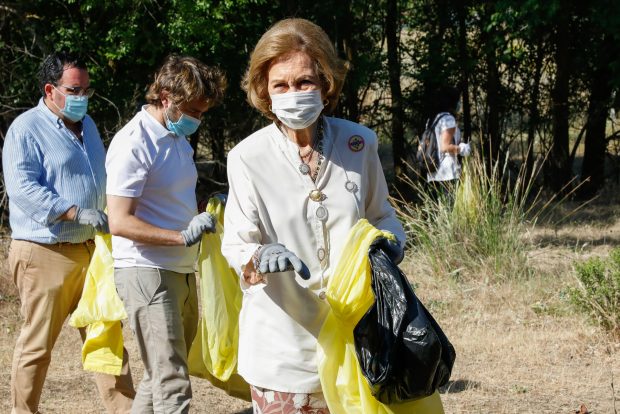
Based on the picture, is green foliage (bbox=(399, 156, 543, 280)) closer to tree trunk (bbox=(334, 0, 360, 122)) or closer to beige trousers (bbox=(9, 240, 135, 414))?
beige trousers (bbox=(9, 240, 135, 414))

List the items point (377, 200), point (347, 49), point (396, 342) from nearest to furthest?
1. point (396, 342)
2. point (377, 200)
3. point (347, 49)

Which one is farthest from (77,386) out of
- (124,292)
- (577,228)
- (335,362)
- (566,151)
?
(566,151)

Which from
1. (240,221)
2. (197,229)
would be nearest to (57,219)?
(197,229)

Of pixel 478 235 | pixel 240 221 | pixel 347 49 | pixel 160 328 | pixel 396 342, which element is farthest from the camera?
pixel 347 49

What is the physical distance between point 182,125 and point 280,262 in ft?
5.80

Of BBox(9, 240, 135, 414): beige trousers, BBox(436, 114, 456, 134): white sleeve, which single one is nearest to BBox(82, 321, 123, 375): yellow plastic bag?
BBox(9, 240, 135, 414): beige trousers

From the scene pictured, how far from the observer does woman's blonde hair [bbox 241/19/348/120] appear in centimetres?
284

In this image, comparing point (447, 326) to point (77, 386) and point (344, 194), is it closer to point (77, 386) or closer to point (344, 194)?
point (77, 386)

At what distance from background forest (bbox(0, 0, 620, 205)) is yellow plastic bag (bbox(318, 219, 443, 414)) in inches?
326

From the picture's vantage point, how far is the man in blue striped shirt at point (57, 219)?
15.2 feet

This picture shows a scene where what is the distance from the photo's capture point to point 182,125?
419 centimetres

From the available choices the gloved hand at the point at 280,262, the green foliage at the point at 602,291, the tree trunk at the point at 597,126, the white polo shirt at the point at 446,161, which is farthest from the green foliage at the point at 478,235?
the tree trunk at the point at 597,126

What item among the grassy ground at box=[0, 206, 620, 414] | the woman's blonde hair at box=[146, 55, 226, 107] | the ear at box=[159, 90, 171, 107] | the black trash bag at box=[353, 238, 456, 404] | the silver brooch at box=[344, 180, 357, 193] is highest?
the woman's blonde hair at box=[146, 55, 226, 107]

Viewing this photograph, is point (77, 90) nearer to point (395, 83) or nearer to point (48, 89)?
point (48, 89)
